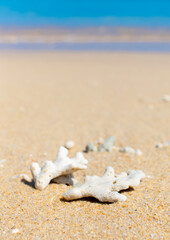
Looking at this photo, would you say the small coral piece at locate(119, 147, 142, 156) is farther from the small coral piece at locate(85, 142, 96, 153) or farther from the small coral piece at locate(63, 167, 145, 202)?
the small coral piece at locate(63, 167, 145, 202)

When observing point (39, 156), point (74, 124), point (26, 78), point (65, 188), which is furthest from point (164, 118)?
point (26, 78)

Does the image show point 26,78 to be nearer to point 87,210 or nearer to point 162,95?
point 162,95

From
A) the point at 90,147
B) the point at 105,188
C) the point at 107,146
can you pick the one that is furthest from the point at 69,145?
the point at 105,188

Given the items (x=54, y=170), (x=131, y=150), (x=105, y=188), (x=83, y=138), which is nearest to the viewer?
(x=105, y=188)

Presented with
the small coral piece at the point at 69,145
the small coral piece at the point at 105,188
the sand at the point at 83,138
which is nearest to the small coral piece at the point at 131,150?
the sand at the point at 83,138

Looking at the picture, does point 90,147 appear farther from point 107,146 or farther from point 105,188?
point 105,188

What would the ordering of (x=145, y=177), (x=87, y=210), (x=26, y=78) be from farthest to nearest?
(x=26, y=78)
(x=145, y=177)
(x=87, y=210)
